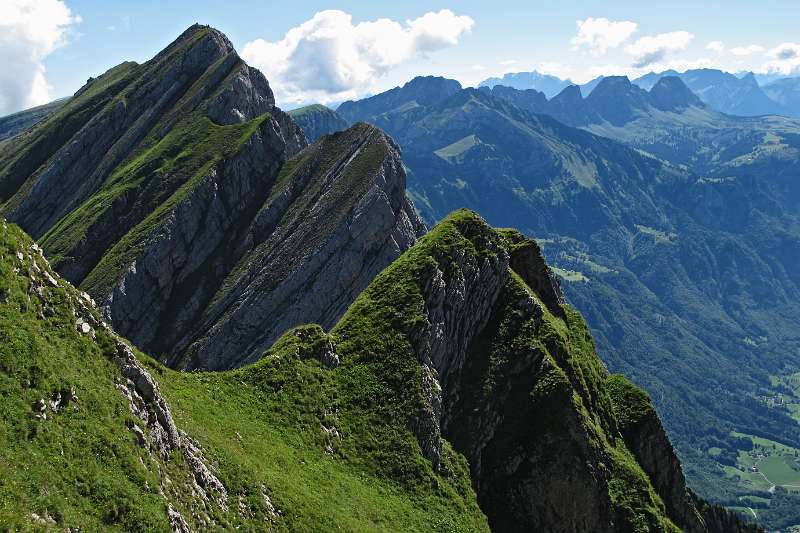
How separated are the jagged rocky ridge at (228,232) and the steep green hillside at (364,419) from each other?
5784cm

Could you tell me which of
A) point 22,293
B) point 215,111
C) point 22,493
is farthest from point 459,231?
point 215,111

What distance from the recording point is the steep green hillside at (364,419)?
32312mm

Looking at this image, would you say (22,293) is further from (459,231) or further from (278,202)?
(278,202)

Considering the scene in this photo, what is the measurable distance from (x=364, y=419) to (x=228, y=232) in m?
110

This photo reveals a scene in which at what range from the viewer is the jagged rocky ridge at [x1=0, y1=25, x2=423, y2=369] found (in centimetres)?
14162

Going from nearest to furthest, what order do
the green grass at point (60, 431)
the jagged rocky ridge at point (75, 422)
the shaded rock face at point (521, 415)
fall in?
1. the green grass at point (60, 431)
2. the jagged rocky ridge at point (75, 422)
3. the shaded rock face at point (521, 415)

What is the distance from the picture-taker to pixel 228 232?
165 m

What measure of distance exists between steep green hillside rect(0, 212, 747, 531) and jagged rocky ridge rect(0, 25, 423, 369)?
57840 millimetres

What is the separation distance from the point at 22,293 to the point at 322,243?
109m

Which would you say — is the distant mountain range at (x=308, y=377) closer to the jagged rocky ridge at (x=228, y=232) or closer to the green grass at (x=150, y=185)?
the jagged rocky ridge at (x=228, y=232)

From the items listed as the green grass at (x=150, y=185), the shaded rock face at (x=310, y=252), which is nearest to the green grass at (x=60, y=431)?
the shaded rock face at (x=310, y=252)

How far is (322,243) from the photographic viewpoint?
5719 inches

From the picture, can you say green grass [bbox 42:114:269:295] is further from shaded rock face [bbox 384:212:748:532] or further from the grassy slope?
shaded rock face [bbox 384:212:748:532]

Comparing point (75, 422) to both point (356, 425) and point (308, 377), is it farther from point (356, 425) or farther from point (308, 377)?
point (356, 425)
